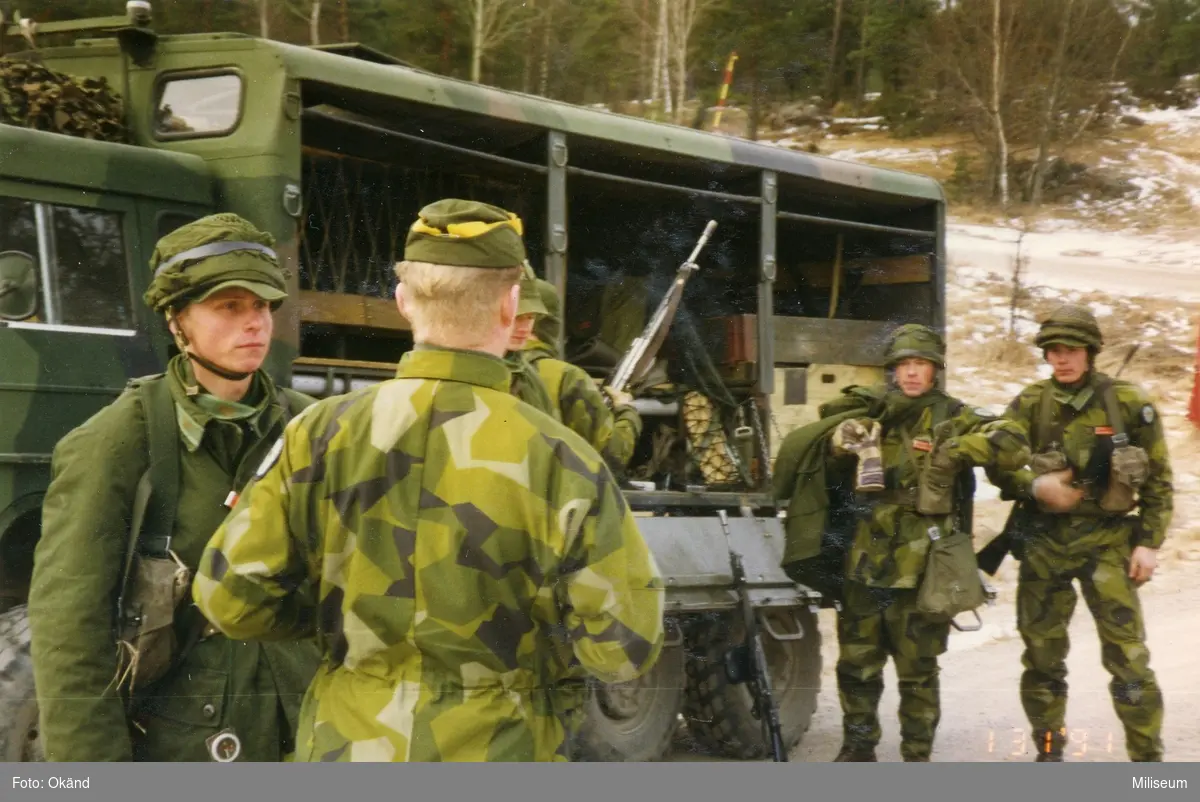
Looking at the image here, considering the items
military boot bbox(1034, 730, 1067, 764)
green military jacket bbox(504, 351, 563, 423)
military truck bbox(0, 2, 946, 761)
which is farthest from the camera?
military boot bbox(1034, 730, 1067, 764)

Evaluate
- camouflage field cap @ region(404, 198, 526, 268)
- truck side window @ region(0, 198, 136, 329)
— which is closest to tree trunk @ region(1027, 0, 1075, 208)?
camouflage field cap @ region(404, 198, 526, 268)

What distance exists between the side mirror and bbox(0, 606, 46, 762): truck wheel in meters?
0.86

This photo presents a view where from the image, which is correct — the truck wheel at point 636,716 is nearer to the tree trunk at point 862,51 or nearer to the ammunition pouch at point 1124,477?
the ammunition pouch at point 1124,477

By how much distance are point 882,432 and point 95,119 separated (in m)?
2.79

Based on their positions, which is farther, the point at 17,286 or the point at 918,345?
the point at 918,345

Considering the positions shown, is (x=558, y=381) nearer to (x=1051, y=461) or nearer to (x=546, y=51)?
(x=546, y=51)

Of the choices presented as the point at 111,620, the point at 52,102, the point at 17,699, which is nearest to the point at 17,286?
the point at 52,102

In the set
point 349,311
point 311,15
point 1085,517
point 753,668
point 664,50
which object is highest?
point 311,15

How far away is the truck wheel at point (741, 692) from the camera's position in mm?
5617

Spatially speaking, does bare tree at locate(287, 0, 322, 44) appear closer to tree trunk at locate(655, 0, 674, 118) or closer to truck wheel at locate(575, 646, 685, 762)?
tree trunk at locate(655, 0, 674, 118)

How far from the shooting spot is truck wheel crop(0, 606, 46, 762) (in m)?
3.68

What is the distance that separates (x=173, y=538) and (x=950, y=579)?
3.02 m

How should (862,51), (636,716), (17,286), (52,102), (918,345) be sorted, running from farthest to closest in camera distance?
(636,716) < (918,345) < (862,51) < (52,102) < (17,286)

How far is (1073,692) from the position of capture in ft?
17.2
